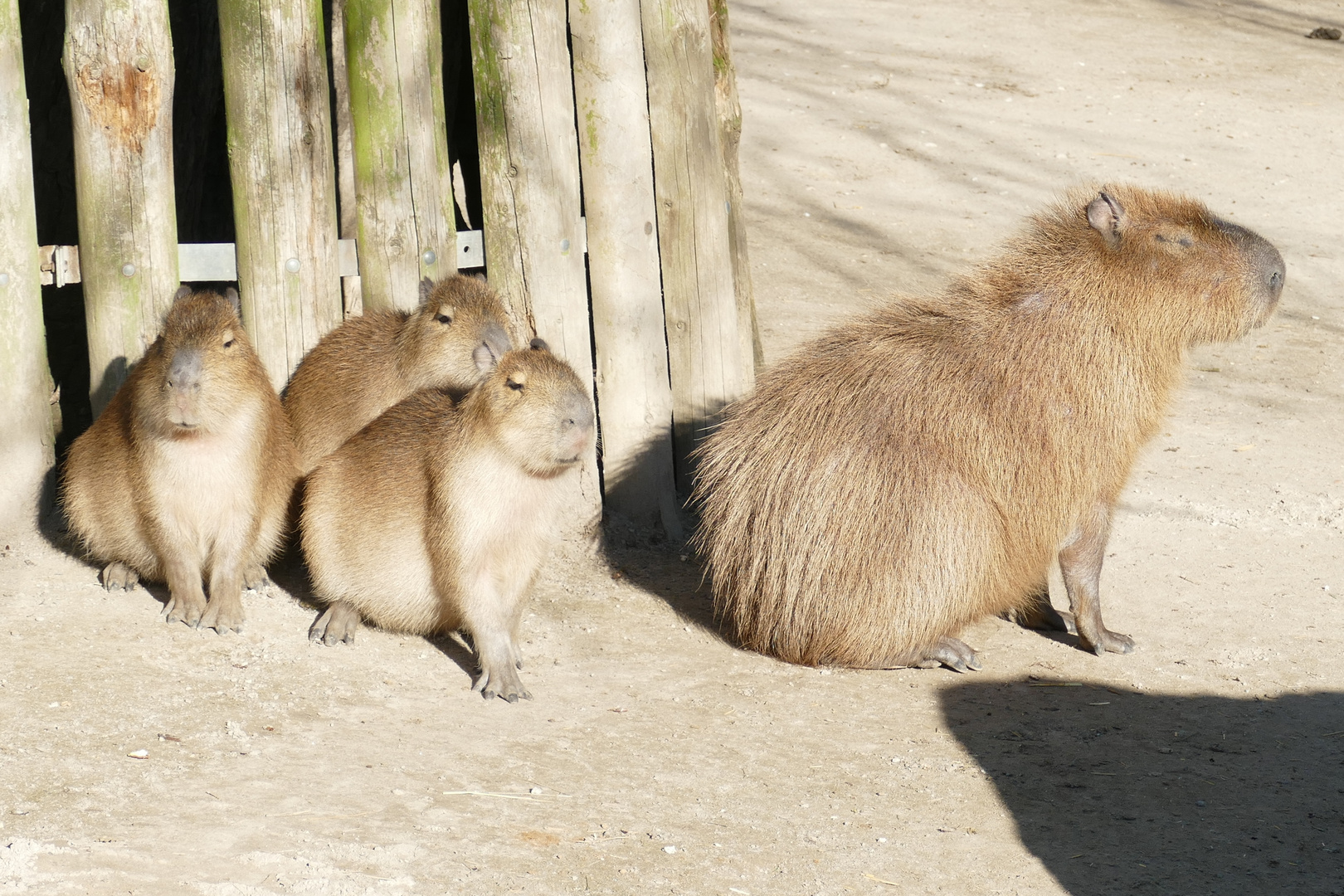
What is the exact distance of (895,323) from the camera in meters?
4.52

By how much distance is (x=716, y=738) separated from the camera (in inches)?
148

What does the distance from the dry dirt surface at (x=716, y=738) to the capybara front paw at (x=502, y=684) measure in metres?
0.06

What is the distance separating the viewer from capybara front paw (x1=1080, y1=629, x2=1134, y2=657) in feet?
14.7

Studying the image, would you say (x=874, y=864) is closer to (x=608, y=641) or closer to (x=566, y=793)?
(x=566, y=793)

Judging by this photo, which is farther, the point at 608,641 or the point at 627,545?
the point at 627,545

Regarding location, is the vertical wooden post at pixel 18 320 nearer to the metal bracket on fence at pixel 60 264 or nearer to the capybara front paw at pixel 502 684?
the metal bracket on fence at pixel 60 264

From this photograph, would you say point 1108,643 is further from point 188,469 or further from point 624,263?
point 188,469

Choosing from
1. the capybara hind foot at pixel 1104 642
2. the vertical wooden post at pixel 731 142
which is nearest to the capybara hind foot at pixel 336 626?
the vertical wooden post at pixel 731 142

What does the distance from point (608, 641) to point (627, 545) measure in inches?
29.4

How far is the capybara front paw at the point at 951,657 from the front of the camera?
168 inches

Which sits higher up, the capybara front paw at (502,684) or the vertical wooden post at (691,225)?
the vertical wooden post at (691,225)

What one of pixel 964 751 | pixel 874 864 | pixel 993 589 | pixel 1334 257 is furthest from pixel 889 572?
pixel 1334 257

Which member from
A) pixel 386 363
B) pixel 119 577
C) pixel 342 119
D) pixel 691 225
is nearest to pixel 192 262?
pixel 386 363

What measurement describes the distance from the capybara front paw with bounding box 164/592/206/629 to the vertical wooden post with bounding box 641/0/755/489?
6.18ft
